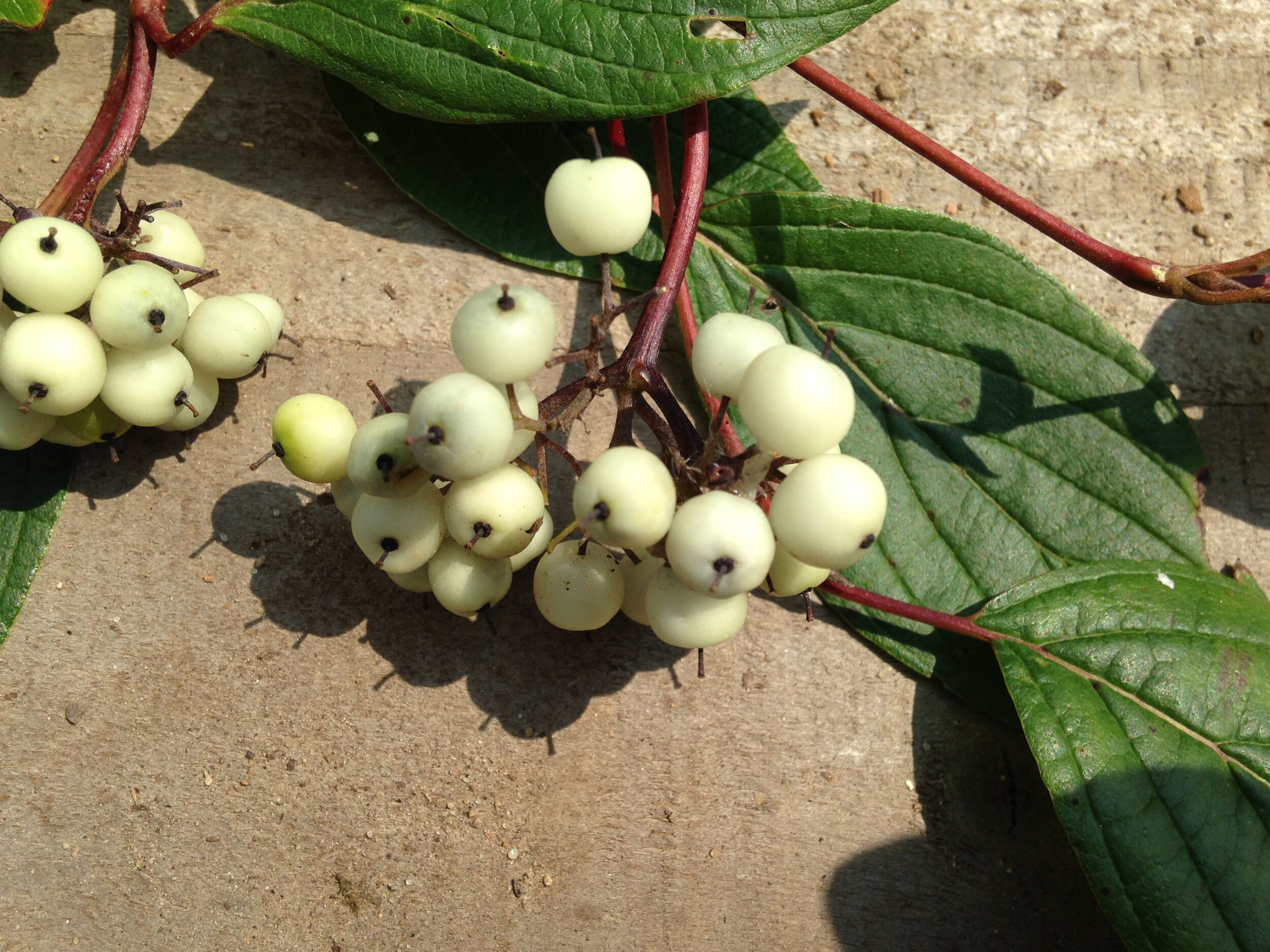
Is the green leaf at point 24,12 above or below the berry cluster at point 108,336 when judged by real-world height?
above

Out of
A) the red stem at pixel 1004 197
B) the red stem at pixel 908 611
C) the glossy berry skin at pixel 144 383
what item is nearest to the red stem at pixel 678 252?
the red stem at pixel 1004 197

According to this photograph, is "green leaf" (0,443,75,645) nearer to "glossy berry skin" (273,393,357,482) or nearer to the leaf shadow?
"glossy berry skin" (273,393,357,482)

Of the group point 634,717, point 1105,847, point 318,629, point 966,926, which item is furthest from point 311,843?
point 1105,847

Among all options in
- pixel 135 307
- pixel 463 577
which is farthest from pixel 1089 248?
pixel 135 307

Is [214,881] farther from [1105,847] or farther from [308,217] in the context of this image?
[1105,847]

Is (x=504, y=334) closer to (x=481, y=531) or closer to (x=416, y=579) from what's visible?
(x=481, y=531)

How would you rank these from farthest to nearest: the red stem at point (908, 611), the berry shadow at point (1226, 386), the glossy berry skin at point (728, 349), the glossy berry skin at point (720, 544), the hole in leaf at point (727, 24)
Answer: the berry shadow at point (1226, 386) → the red stem at point (908, 611) → the hole in leaf at point (727, 24) → the glossy berry skin at point (728, 349) → the glossy berry skin at point (720, 544)

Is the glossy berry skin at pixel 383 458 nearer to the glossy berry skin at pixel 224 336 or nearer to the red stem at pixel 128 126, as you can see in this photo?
the glossy berry skin at pixel 224 336

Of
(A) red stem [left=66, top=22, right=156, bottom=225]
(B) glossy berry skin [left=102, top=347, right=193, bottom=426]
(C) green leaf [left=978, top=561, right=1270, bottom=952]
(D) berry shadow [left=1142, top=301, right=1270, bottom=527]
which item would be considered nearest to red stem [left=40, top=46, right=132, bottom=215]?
(A) red stem [left=66, top=22, right=156, bottom=225]
